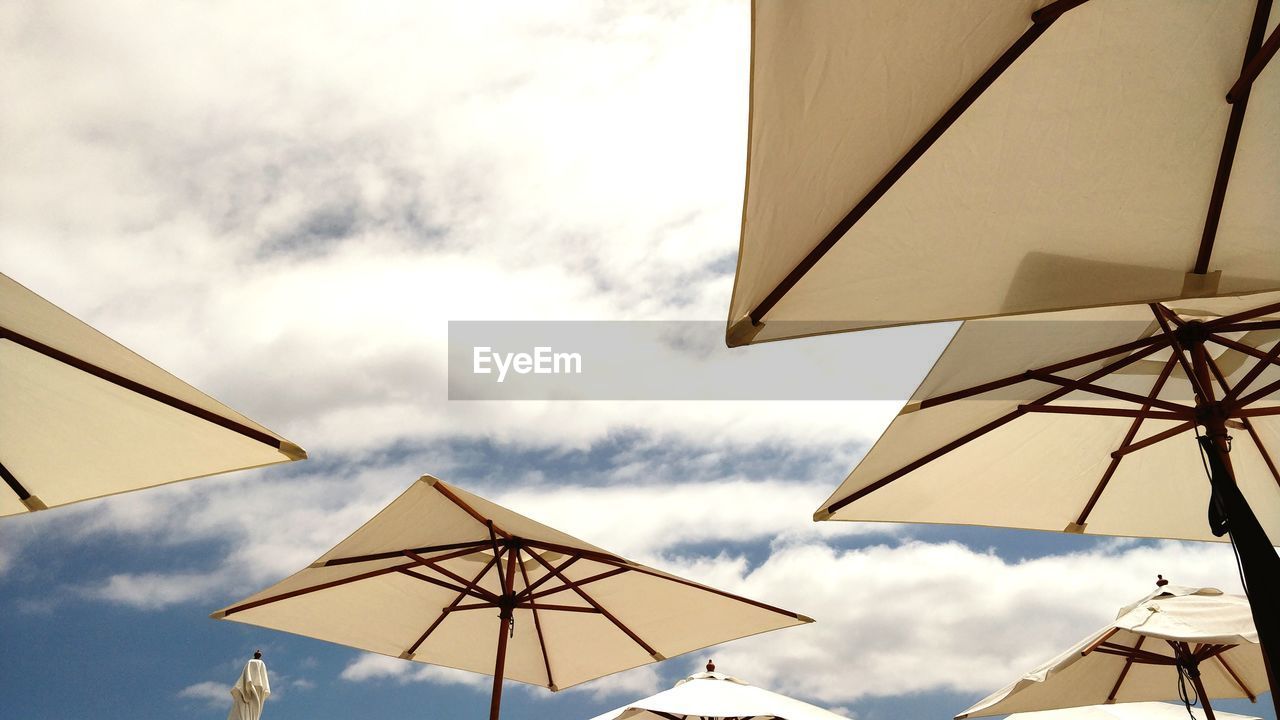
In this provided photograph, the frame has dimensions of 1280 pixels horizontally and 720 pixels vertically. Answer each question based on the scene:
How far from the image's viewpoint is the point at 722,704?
8.07 m

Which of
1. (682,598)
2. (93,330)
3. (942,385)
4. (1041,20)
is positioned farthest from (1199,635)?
(93,330)

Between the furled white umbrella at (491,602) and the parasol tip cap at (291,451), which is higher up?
the parasol tip cap at (291,451)

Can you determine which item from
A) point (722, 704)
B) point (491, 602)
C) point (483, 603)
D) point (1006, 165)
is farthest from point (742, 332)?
point (722, 704)

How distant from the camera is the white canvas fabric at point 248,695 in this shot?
34.5ft

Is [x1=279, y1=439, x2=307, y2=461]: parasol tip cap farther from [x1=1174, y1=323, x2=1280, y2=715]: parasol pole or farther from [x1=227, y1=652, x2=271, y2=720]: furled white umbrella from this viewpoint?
[x1=227, y1=652, x2=271, y2=720]: furled white umbrella

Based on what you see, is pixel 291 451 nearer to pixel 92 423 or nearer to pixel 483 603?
pixel 92 423

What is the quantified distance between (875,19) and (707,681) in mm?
7818

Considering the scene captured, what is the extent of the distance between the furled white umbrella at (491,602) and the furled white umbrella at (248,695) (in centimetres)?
381

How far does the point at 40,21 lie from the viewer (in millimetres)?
9781

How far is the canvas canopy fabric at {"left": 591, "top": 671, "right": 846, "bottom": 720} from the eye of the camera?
25.5ft

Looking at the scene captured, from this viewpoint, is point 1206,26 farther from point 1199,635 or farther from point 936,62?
point 1199,635

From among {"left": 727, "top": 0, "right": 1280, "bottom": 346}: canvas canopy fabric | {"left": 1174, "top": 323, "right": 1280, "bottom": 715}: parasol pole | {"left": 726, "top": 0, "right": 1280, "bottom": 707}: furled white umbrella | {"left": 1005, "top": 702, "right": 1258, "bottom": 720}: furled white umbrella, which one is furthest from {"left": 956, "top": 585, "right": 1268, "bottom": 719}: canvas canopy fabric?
{"left": 727, "top": 0, "right": 1280, "bottom": 346}: canvas canopy fabric

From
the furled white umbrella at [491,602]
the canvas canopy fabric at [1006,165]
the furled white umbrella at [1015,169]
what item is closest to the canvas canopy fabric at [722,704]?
the furled white umbrella at [491,602]

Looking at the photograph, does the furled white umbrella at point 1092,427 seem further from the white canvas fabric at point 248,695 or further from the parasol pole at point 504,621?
the white canvas fabric at point 248,695
